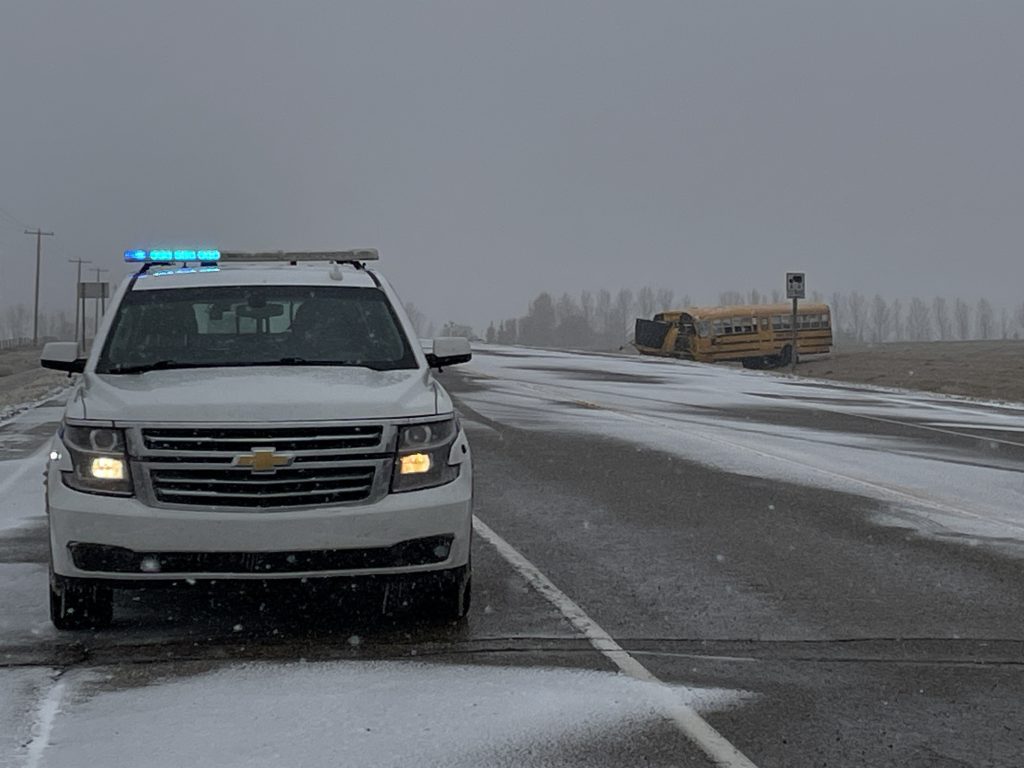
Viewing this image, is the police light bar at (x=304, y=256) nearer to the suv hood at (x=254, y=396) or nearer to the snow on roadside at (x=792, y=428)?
the suv hood at (x=254, y=396)

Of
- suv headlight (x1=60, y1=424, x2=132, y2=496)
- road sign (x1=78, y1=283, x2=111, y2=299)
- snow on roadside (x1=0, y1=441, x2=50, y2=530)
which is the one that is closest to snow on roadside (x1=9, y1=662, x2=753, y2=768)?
suv headlight (x1=60, y1=424, x2=132, y2=496)

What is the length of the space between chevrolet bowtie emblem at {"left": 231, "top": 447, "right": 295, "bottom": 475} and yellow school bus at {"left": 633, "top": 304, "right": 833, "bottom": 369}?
49350 mm

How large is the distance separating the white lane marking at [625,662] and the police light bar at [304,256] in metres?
2.21

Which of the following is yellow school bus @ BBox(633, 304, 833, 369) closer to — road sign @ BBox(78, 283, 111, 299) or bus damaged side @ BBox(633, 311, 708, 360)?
bus damaged side @ BBox(633, 311, 708, 360)

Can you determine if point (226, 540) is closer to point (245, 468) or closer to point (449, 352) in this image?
point (245, 468)

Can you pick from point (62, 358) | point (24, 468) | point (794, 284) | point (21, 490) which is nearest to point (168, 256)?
point (62, 358)

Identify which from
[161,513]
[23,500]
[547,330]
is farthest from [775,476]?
[547,330]

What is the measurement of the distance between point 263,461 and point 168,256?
345 centimetres

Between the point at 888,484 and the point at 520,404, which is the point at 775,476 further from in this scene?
the point at 520,404

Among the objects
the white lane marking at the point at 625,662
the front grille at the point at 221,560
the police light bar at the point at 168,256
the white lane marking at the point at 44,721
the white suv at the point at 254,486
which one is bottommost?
the white lane marking at the point at 44,721

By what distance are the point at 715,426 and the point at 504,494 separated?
8.50 meters

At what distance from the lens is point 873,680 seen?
19.5ft

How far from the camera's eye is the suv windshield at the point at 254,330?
7578 mm

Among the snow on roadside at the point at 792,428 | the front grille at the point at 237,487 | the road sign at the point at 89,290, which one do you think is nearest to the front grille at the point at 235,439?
the front grille at the point at 237,487
